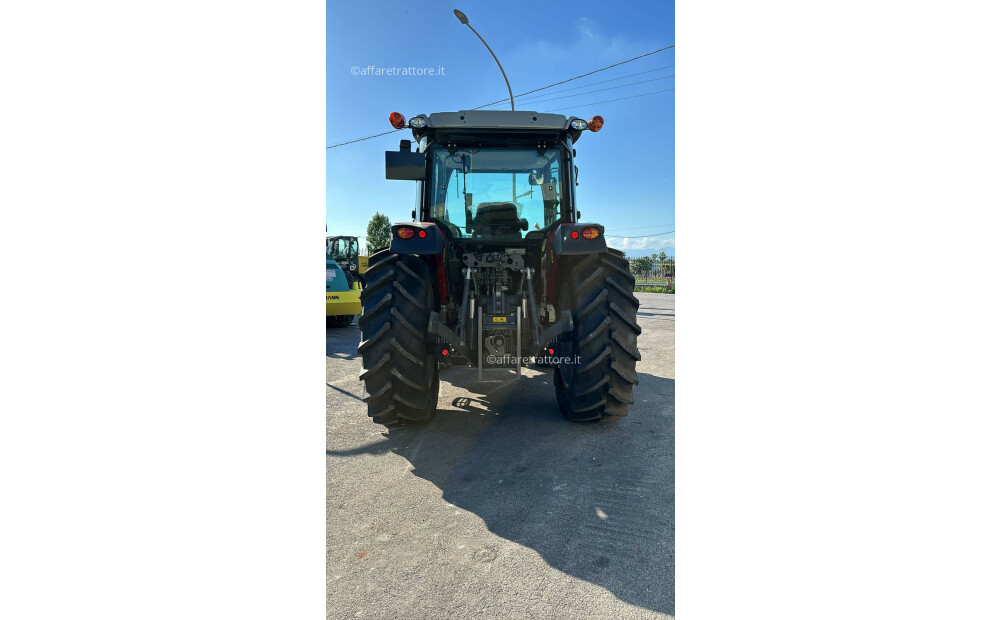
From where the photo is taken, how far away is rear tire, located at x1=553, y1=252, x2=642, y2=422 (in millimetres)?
2885

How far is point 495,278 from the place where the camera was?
132 inches

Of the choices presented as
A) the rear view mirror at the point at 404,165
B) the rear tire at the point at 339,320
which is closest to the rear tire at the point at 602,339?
the rear view mirror at the point at 404,165

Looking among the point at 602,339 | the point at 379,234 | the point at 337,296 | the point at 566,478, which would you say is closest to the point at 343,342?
the point at 337,296

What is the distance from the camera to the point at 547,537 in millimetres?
1774

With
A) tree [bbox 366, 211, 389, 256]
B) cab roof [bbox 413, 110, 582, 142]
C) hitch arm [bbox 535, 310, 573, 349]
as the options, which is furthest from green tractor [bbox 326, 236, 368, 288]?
hitch arm [bbox 535, 310, 573, 349]

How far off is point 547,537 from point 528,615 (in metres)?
0.39

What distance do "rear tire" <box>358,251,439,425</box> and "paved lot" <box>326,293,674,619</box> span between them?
Result: 213 millimetres

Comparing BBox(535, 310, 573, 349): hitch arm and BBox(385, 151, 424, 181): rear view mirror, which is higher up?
BBox(385, 151, 424, 181): rear view mirror

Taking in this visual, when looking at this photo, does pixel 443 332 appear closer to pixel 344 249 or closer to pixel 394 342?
pixel 394 342

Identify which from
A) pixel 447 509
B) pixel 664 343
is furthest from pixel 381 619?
pixel 664 343

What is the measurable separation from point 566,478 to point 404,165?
218cm

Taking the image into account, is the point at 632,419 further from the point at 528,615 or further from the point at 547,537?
the point at 528,615

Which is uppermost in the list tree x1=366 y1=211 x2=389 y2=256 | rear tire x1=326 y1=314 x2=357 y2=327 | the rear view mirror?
the rear view mirror

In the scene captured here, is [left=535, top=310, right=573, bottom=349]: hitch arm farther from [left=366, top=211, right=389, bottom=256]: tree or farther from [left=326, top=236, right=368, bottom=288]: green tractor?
[left=326, top=236, right=368, bottom=288]: green tractor
